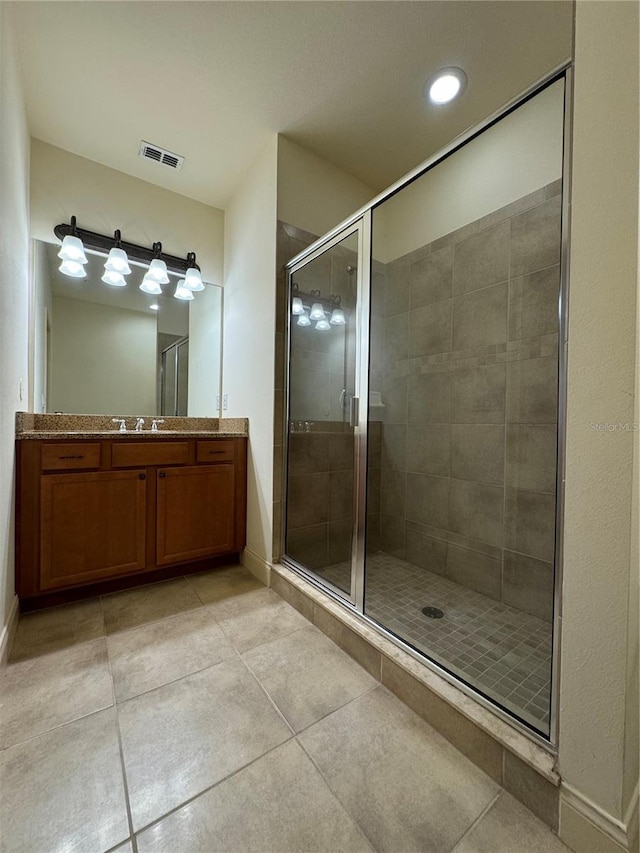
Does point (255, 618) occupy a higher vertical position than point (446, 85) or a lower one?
lower

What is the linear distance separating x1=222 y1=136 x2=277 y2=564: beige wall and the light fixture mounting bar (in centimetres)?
34

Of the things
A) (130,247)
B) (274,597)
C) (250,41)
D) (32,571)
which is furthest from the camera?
(130,247)

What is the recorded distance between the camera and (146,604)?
180cm

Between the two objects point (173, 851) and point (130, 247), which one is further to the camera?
point (130, 247)

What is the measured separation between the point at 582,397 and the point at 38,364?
2588 millimetres

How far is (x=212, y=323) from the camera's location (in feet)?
8.65

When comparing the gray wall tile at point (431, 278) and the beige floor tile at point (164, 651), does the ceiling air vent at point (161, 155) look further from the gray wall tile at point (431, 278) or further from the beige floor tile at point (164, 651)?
the beige floor tile at point (164, 651)

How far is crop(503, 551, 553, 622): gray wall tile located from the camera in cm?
169

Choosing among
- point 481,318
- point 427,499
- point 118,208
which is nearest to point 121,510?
point 427,499

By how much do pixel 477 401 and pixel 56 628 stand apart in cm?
241

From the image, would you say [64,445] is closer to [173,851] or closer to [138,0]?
[173,851]

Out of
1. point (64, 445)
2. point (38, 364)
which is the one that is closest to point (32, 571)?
point (64, 445)

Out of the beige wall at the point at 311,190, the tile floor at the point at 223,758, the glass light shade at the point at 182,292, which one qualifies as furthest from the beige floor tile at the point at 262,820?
the glass light shade at the point at 182,292

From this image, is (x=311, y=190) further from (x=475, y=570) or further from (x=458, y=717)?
(x=458, y=717)
